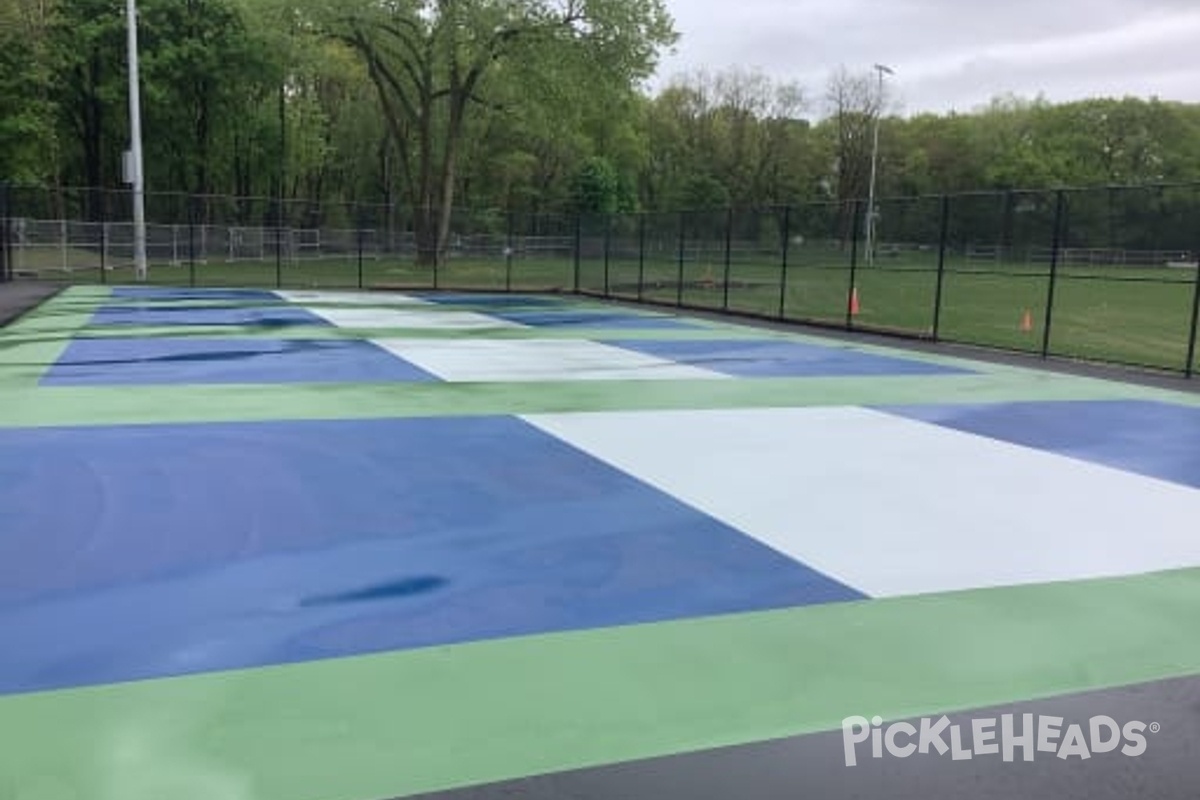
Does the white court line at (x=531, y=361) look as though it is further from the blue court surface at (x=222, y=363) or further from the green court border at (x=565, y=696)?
the green court border at (x=565, y=696)

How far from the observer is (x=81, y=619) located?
4648 mm

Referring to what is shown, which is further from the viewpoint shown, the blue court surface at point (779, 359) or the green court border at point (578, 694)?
the blue court surface at point (779, 359)

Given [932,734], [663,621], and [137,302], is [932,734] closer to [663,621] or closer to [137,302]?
[663,621]

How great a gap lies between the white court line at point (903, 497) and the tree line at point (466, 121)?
25.8 meters

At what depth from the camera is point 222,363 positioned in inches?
520

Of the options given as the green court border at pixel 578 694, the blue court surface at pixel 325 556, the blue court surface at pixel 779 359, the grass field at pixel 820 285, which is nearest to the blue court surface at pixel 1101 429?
the blue court surface at pixel 779 359

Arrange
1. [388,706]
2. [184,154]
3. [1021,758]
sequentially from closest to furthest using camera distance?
[1021,758] < [388,706] < [184,154]

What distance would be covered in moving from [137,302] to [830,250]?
1769cm

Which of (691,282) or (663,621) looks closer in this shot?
(663,621)

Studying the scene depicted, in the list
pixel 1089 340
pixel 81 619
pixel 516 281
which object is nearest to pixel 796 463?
pixel 81 619

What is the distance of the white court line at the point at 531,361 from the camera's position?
12859 mm

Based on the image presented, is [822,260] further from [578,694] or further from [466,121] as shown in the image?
[466,121]

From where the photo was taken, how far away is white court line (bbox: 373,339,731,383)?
12.9m

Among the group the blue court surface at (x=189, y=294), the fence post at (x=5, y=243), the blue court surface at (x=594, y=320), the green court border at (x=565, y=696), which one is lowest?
the blue court surface at (x=189, y=294)
